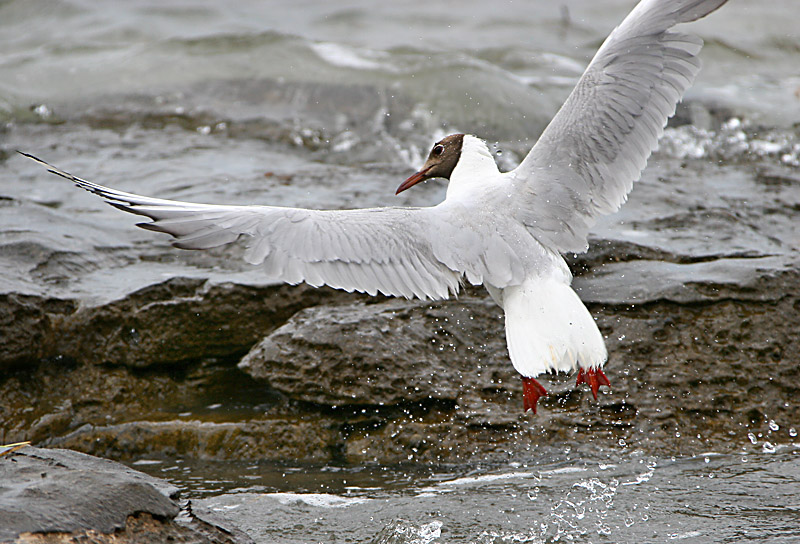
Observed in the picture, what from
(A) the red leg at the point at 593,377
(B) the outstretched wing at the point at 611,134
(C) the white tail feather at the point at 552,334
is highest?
(B) the outstretched wing at the point at 611,134

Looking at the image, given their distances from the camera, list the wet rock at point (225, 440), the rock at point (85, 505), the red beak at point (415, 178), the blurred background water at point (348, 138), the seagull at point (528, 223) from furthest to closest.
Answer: the red beak at point (415, 178) → the wet rock at point (225, 440) → the seagull at point (528, 223) → the blurred background water at point (348, 138) → the rock at point (85, 505)

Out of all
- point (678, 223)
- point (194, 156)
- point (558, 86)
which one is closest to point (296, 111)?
point (194, 156)

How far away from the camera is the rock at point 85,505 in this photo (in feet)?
9.54

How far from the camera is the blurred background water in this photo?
3.74 m

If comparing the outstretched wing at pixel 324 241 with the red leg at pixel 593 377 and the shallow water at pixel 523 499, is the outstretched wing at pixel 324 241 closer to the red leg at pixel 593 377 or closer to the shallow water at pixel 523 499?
the red leg at pixel 593 377

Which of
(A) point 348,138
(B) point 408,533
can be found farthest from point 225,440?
(A) point 348,138

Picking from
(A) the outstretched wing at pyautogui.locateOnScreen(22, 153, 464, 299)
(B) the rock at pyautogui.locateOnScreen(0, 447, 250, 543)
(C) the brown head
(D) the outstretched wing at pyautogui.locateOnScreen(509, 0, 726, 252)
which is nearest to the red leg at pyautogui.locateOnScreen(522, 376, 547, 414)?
(A) the outstretched wing at pyautogui.locateOnScreen(22, 153, 464, 299)

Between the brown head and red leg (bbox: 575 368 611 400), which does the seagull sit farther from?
the brown head

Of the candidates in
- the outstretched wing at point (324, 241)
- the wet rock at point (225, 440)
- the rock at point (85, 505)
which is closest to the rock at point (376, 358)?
the wet rock at point (225, 440)

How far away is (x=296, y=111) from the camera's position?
999cm

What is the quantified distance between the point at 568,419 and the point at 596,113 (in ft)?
4.87

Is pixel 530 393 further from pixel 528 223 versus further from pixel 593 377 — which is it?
pixel 528 223

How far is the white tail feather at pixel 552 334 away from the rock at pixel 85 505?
1.36 metres

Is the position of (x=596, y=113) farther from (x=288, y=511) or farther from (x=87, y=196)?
(x=87, y=196)
